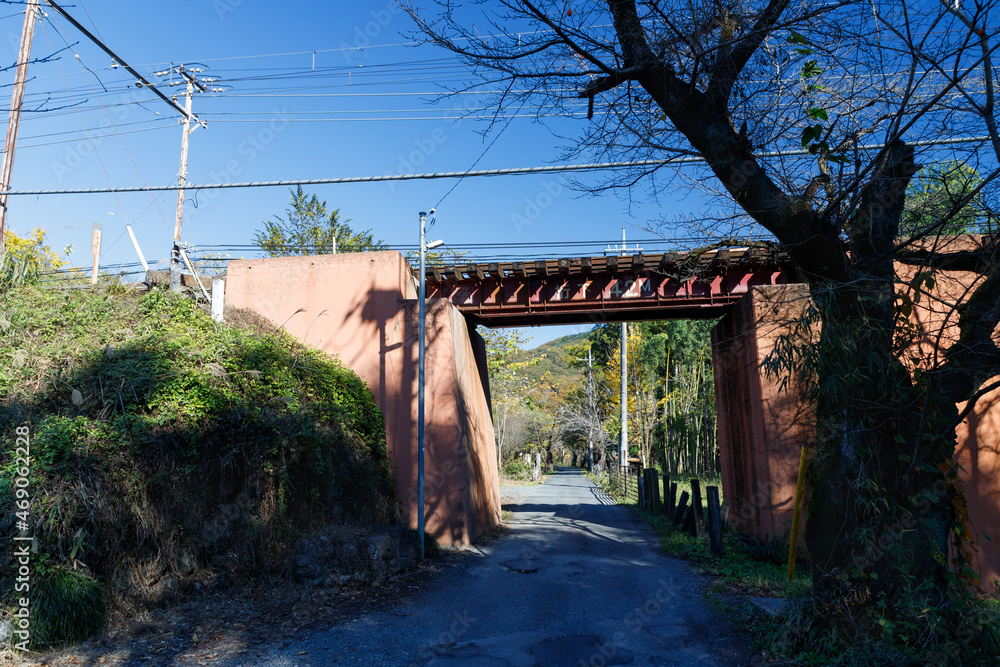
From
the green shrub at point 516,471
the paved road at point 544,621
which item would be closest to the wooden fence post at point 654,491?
the paved road at point 544,621

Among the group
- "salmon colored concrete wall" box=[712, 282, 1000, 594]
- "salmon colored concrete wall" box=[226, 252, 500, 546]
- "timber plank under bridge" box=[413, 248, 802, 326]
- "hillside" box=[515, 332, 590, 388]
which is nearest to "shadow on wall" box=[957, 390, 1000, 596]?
"salmon colored concrete wall" box=[712, 282, 1000, 594]

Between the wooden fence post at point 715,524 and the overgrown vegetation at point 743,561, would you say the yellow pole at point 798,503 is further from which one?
the wooden fence post at point 715,524

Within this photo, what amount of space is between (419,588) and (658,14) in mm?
8024

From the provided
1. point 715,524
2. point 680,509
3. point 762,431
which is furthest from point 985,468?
point 680,509

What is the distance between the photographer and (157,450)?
7656 mm

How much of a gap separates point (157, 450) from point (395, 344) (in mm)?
6056

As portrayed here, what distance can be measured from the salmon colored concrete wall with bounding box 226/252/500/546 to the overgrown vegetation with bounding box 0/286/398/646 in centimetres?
157

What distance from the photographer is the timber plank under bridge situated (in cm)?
1382

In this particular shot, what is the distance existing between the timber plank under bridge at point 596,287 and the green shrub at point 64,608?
8.95 m

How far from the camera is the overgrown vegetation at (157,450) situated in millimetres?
6633

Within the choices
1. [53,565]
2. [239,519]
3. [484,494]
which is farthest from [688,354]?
[53,565]

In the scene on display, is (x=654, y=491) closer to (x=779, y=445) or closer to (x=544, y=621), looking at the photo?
(x=779, y=445)

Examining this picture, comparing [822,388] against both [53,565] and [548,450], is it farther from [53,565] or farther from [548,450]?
[548,450]

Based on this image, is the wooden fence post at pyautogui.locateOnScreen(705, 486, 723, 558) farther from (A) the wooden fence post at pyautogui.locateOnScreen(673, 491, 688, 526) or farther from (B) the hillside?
(B) the hillside
